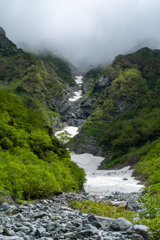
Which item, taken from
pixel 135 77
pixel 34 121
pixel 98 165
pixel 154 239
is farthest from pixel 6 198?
pixel 135 77

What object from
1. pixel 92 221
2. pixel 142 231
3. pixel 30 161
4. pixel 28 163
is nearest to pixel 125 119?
pixel 30 161

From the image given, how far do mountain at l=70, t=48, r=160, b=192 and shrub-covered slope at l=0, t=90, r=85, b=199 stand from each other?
1042 inches

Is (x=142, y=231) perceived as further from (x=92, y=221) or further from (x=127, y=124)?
(x=127, y=124)

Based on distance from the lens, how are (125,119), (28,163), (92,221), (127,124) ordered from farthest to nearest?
(125,119)
(127,124)
(28,163)
(92,221)

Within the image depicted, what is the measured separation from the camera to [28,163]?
25.1 m

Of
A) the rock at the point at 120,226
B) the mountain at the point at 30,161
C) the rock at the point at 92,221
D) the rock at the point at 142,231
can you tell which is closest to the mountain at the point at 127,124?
the mountain at the point at 30,161

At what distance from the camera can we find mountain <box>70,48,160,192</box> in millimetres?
95613

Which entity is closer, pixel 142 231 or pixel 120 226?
pixel 142 231

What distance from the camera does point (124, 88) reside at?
17700 centimetres

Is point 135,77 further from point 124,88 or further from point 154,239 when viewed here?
point 154,239

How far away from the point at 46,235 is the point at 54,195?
1489cm

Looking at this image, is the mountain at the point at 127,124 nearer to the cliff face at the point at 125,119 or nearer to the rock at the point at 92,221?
the cliff face at the point at 125,119

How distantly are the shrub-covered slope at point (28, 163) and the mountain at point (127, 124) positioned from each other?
86.8 ft

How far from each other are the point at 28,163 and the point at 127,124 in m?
107
